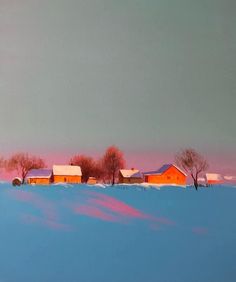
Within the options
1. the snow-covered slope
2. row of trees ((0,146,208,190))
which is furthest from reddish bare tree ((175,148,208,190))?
the snow-covered slope

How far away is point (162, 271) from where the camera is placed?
2.34 m

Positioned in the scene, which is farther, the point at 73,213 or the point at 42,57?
the point at 42,57

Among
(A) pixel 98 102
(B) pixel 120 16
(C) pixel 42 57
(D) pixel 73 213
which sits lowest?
(D) pixel 73 213

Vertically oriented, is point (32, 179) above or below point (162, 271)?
above

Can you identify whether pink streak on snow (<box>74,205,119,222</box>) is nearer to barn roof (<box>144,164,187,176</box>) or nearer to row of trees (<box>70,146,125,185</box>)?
row of trees (<box>70,146,125,185</box>)

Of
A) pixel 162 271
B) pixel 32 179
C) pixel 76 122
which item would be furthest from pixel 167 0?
pixel 162 271

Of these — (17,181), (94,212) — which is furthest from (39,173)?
(94,212)

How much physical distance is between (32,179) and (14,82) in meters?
0.55

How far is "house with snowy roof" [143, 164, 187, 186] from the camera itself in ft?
8.16

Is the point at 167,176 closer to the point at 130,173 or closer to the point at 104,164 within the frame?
the point at 130,173

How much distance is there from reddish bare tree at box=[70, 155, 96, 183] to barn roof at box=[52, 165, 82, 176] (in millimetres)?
21

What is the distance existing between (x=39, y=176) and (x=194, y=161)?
2.72ft

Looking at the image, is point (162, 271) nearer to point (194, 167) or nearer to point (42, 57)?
point (194, 167)

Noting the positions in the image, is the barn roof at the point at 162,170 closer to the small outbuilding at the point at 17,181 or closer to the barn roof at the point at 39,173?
the barn roof at the point at 39,173
